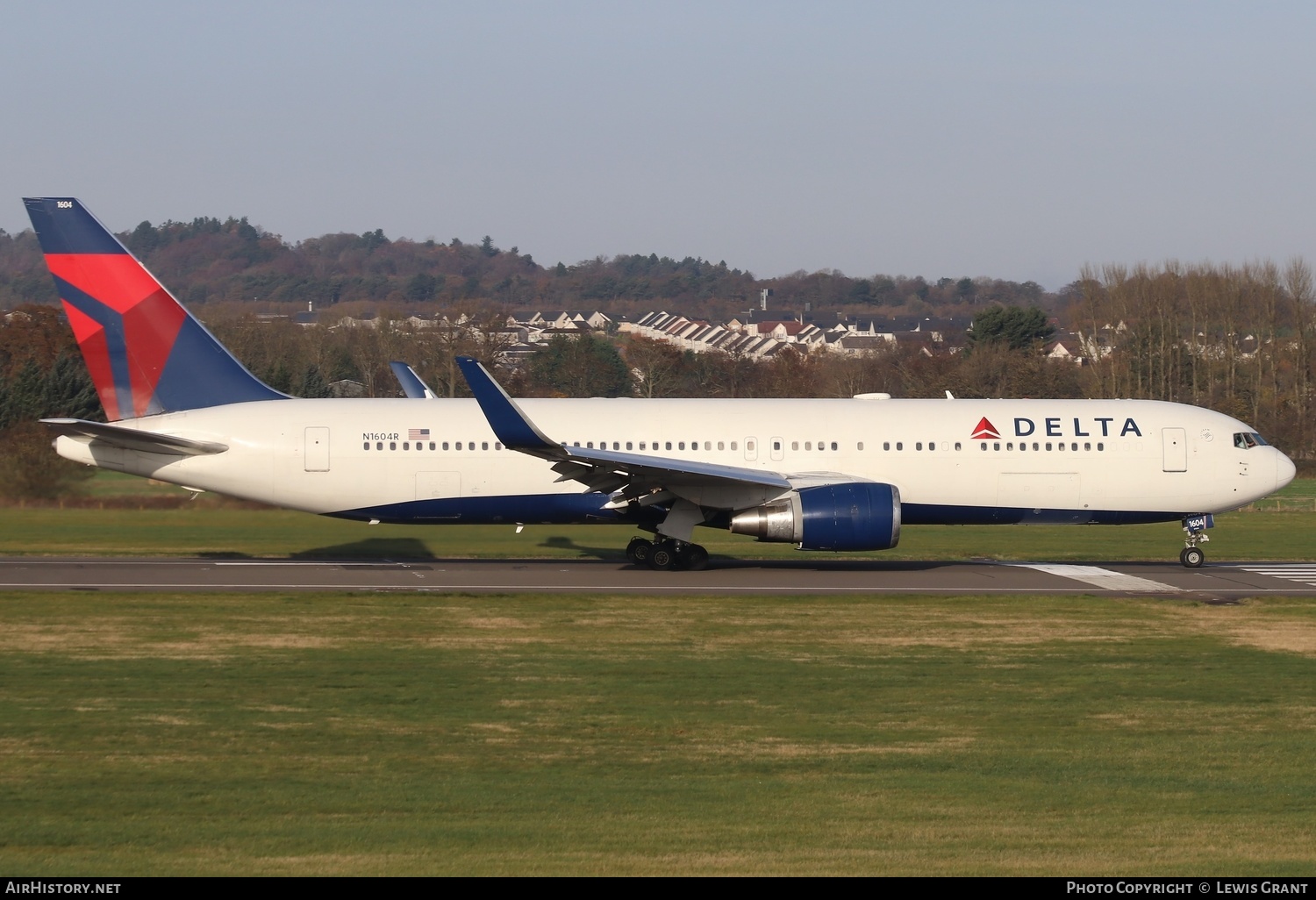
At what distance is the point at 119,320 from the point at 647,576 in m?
11.8

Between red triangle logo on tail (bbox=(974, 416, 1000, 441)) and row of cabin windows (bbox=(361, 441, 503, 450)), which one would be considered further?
red triangle logo on tail (bbox=(974, 416, 1000, 441))

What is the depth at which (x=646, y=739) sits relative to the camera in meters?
13.7

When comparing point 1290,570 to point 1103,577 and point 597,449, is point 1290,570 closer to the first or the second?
point 1103,577

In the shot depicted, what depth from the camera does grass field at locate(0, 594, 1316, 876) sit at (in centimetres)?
1006

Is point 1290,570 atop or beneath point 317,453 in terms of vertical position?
beneath

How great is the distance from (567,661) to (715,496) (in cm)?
920

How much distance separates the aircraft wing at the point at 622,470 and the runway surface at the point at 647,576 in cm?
166

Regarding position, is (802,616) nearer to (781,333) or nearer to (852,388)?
(852,388)

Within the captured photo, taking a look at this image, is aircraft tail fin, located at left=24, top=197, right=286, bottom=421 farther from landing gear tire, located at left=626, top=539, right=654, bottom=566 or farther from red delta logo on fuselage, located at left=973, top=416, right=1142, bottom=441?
red delta logo on fuselage, located at left=973, top=416, right=1142, bottom=441

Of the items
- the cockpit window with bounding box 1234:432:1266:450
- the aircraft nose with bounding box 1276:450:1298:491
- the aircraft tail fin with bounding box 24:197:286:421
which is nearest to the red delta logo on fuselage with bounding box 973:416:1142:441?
the cockpit window with bounding box 1234:432:1266:450

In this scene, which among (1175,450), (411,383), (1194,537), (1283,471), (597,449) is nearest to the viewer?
(597,449)

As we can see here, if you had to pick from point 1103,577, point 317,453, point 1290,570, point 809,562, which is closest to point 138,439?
point 317,453

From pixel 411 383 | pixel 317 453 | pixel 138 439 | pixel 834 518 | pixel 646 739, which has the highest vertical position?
pixel 411 383

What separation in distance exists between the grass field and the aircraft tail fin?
662cm
